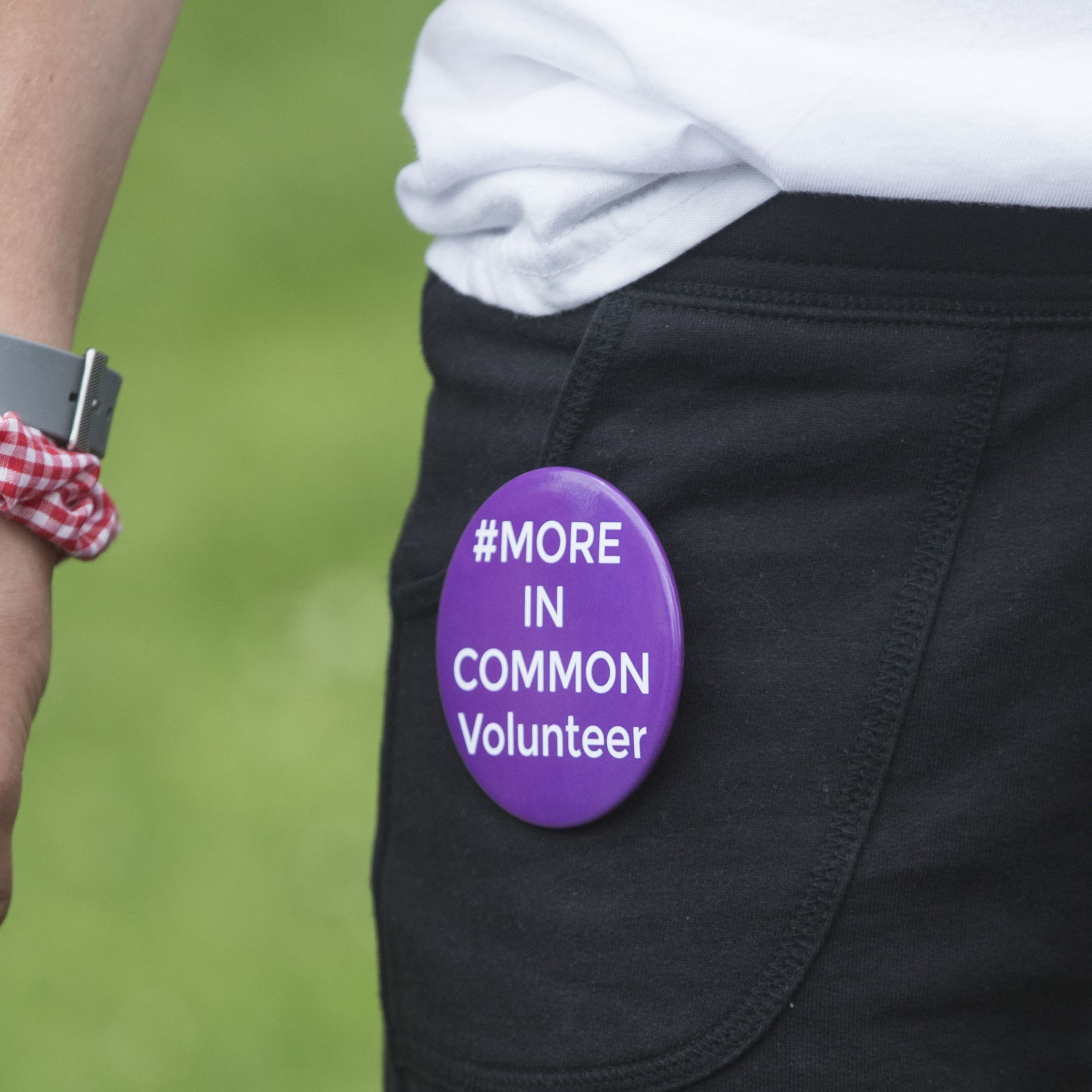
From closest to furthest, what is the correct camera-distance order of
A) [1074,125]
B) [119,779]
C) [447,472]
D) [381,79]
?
[1074,125]
[447,472]
[119,779]
[381,79]

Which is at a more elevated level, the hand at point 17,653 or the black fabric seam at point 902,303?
the black fabric seam at point 902,303

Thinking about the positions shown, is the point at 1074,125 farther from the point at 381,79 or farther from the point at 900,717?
the point at 381,79

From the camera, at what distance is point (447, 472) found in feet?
2.59

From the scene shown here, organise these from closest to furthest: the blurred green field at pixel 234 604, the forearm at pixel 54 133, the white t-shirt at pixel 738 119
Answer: the white t-shirt at pixel 738 119 < the forearm at pixel 54 133 < the blurred green field at pixel 234 604

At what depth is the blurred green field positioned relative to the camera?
219 cm

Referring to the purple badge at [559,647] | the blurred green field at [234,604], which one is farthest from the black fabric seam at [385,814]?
the blurred green field at [234,604]

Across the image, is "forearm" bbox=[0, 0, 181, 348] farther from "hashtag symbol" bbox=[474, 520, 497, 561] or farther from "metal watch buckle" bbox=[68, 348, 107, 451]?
"hashtag symbol" bbox=[474, 520, 497, 561]

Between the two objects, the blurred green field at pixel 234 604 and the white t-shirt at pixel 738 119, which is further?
the blurred green field at pixel 234 604

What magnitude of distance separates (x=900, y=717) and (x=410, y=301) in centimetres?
322

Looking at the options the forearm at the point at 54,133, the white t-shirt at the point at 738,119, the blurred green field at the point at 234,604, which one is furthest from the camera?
the blurred green field at the point at 234,604

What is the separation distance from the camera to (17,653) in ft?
2.28

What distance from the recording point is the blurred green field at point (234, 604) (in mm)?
2188

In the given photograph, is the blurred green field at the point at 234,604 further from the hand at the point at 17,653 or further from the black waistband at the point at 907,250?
the black waistband at the point at 907,250

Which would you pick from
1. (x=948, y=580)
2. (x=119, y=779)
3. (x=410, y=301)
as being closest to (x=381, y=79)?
(x=410, y=301)
